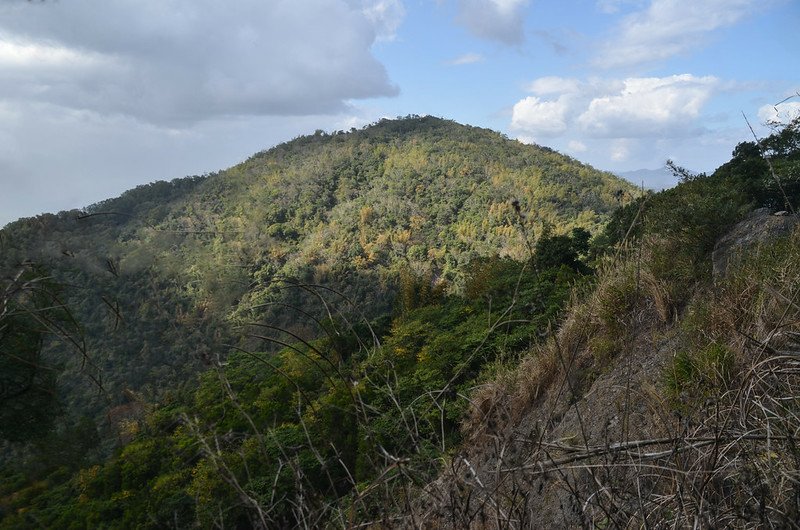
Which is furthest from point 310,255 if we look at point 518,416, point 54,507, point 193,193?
point 518,416

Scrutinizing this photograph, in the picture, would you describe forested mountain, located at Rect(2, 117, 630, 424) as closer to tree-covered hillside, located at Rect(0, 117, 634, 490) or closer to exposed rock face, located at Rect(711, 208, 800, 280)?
tree-covered hillside, located at Rect(0, 117, 634, 490)

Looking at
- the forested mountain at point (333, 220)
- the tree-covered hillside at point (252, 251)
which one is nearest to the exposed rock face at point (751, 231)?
the tree-covered hillside at point (252, 251)

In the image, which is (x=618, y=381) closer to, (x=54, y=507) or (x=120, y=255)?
(x=120, y=255)

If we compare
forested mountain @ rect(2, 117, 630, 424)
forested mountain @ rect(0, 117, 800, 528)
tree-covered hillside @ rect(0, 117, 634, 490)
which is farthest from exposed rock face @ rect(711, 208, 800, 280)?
forested mountain @ rect(2, 117, 630, 424)

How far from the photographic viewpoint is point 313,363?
1109 mm

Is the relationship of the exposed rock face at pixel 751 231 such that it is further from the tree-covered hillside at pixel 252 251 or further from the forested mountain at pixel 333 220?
the forested mountain at pixel 333 220

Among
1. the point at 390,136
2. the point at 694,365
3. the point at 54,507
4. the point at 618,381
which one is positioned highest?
the point at 390,136

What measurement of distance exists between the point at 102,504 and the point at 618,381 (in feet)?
38.1

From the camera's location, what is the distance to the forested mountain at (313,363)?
112cm

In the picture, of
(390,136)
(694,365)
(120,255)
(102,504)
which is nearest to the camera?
(120,255)

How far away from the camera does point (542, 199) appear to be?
4972cm

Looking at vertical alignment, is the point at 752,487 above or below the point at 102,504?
above

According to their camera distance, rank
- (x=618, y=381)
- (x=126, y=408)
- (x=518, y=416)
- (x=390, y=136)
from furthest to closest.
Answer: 1. (x=390, y=136)
2. (x=518, y=416)
3. (x=618, y=381)
4. (x=126, y=408)

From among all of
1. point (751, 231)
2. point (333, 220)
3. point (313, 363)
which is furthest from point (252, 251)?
point (333, 220)
